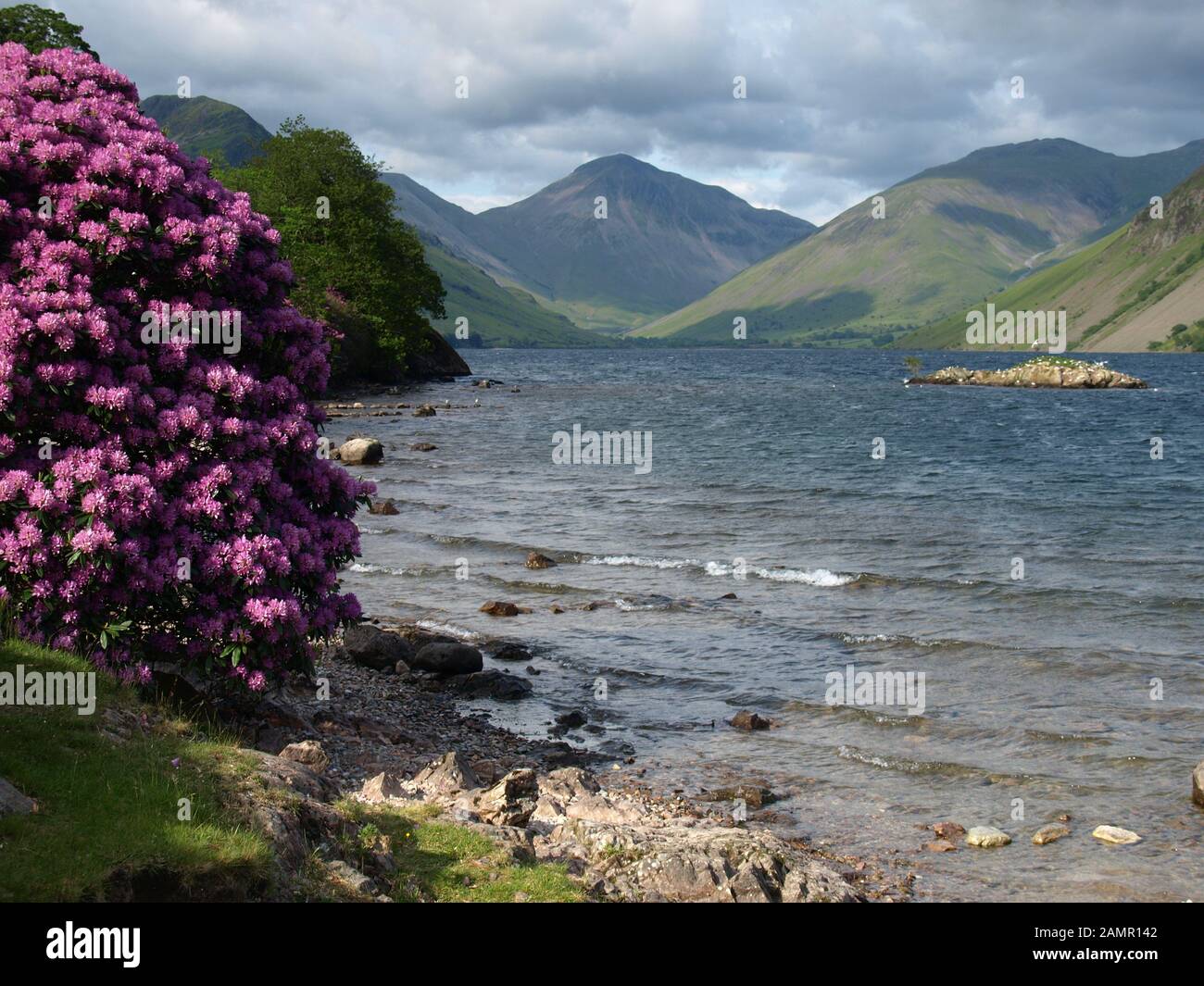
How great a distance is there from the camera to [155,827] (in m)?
9.88

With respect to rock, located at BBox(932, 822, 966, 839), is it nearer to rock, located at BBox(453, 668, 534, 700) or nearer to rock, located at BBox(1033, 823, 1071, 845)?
rock, located at BBox(1033, 823, 1071, 845)

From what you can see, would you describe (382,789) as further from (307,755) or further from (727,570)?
(727,570)

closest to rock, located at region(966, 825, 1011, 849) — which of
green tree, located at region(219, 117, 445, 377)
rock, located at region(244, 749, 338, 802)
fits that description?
rock, located at region(244, 749, 338, 802)

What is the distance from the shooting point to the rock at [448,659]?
23.8m

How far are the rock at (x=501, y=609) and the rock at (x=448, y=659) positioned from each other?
5070mm

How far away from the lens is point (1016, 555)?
35625 mm

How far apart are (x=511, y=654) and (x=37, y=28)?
7001cm

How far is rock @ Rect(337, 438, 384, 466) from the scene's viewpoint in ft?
192

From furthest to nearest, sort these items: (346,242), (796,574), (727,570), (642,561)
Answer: (346,242) < (642,561) < (727,570) < (796,574)

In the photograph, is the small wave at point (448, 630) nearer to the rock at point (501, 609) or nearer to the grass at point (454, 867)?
the rock at point (501, 609)

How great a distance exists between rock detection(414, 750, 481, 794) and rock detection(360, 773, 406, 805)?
18.4 inches

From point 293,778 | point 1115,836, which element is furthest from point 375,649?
point 1115,836
